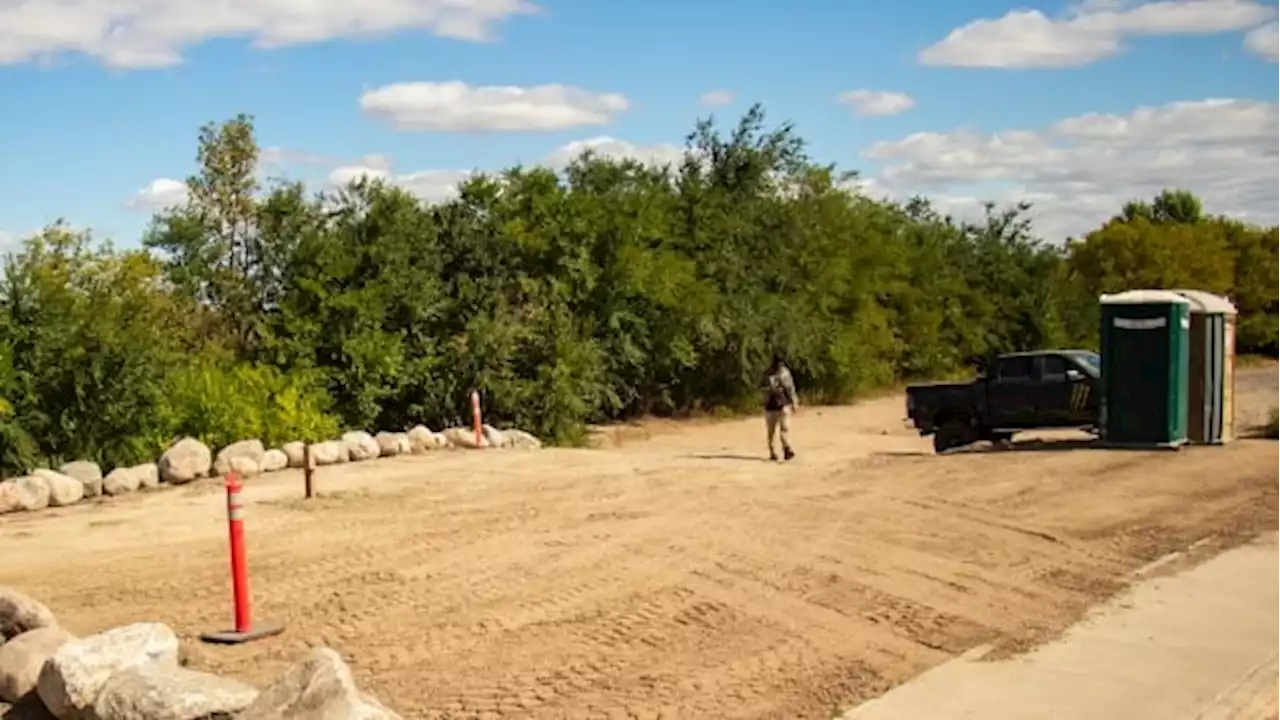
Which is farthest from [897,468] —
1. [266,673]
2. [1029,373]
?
[266,673]

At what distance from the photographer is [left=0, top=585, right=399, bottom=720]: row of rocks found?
7.26 meters

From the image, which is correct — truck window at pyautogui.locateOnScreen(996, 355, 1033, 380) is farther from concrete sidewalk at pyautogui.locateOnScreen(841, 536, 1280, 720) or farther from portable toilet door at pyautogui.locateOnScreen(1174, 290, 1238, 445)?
concrete sidewalk at pyautogui.locateOnScreen(841, 536, 1280, 720)

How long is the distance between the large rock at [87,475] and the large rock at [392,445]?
5.41m

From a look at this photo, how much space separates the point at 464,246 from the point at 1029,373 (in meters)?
11.8

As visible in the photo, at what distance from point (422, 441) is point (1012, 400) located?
10.4 m

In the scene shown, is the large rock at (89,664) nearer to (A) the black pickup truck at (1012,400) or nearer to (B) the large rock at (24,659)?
(B) the large rock at (24,659)

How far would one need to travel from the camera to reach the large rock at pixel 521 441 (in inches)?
1043

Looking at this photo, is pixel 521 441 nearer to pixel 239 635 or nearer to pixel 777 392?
pixel 777 392

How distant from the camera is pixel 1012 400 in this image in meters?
26.5

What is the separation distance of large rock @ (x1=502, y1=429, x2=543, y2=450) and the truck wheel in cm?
732

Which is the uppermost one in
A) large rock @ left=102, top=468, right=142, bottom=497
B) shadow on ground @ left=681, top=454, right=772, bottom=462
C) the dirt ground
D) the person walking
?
the person walking

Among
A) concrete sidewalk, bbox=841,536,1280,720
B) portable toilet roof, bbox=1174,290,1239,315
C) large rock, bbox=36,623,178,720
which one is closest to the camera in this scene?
large rock, bbox=36,623,178,720

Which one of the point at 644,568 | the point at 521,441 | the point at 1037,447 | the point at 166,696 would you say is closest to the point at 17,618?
the point at 166,696

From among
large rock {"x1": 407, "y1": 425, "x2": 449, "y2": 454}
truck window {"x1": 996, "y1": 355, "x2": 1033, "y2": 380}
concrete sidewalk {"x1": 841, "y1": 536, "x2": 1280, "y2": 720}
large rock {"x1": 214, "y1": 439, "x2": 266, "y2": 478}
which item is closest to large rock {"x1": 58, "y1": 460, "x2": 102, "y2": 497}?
large rock {"x1": 214, "y1": 439, "x2": 266, "y2": 478}
